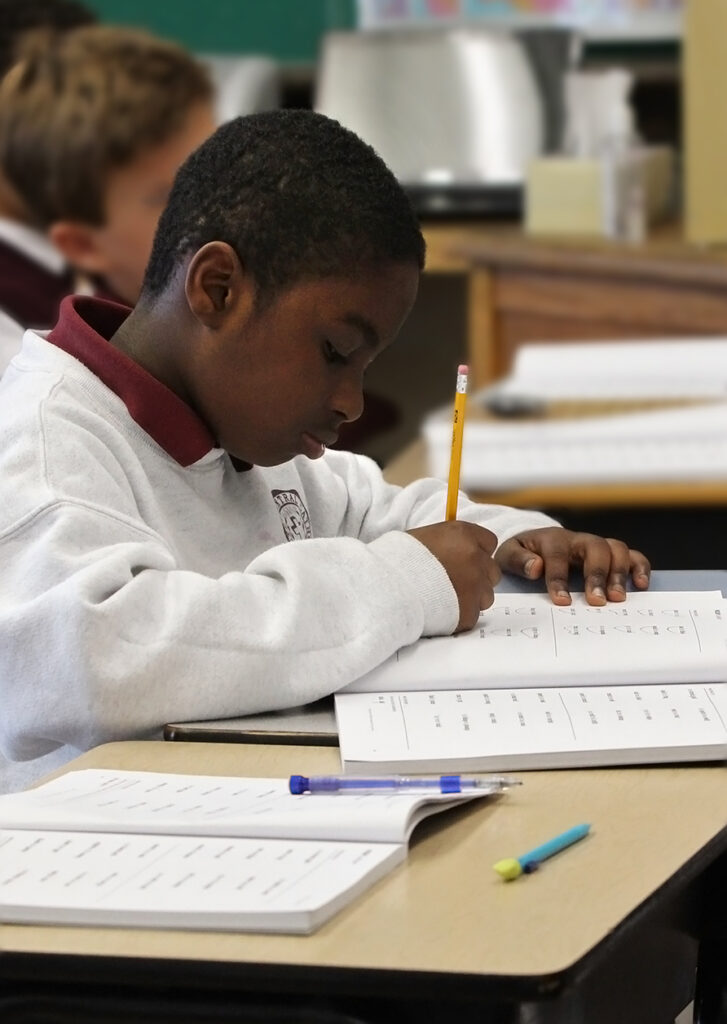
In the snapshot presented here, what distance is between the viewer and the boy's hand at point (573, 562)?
49.6 inches

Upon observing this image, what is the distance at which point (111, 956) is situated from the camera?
0.74m

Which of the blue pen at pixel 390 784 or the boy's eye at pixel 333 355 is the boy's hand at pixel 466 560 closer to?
the boy's eye at pixel 333 355

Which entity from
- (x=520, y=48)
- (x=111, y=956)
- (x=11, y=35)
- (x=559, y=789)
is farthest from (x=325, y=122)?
(x=520, y=48)

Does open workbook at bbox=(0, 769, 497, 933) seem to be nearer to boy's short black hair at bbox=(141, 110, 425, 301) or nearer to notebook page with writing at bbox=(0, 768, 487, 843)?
notebook page with writing at bbox=(0, 768, 487, 843)

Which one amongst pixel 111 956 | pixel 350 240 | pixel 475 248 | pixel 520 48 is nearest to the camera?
pixel 111 956

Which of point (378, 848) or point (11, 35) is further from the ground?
point (11, 35)

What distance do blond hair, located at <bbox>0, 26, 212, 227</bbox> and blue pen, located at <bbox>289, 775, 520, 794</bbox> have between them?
5.55ft

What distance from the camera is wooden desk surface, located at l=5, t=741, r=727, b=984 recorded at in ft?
2.40

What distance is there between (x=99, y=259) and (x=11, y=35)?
455 millimetres

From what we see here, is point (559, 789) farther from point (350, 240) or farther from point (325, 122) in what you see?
point (325, 122)

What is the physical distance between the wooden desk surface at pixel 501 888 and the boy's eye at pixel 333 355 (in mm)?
372

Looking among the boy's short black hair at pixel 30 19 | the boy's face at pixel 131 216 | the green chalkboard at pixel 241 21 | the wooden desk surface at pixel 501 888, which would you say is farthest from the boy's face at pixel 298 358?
the green chalkboard at pixel 241 21

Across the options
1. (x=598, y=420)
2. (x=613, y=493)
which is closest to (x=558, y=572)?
(x=613, y=493)

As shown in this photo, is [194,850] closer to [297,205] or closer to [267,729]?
[267,729]
